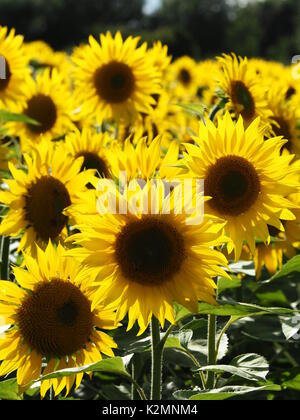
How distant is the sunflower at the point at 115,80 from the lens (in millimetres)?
3562

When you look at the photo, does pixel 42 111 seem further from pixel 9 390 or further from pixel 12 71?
pixel 9 390

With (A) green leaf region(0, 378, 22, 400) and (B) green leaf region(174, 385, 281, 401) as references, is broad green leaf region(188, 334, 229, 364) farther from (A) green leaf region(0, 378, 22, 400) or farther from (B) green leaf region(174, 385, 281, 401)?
(A) green leaf region(0, 378, 22, 400)

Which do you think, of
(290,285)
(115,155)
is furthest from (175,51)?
(115,155)

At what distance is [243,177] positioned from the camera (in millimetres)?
1961

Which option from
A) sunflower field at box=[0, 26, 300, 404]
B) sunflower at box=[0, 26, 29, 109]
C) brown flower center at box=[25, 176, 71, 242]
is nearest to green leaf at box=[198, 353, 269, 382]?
sunflower field at box=[0, 26, 300, 404]

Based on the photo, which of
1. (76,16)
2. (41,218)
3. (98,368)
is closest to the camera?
(98,368)

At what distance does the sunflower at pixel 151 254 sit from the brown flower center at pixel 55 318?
158 millimetres

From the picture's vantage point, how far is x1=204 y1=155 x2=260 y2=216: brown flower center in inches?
77.0

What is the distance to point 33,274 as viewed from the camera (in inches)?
75.7

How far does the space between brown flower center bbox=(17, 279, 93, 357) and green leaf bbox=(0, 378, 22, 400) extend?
13 cm

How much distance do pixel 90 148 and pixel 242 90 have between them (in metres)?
0.64

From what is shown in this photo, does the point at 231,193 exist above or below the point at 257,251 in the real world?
below

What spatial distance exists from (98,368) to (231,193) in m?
0.61

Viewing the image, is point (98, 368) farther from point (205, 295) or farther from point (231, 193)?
point (231, 193)
